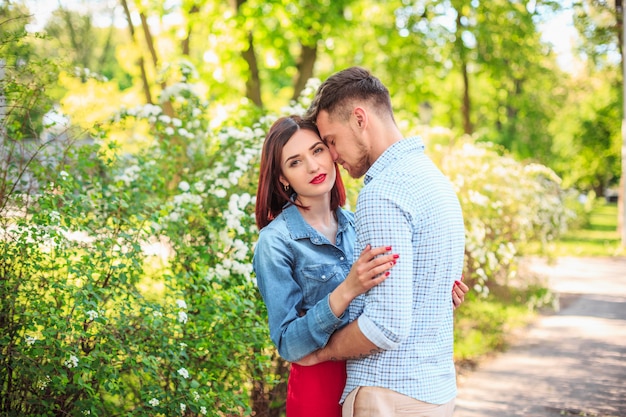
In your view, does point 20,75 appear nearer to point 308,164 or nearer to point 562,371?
point 308,164

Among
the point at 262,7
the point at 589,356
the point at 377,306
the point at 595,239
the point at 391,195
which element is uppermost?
the point at 262,7

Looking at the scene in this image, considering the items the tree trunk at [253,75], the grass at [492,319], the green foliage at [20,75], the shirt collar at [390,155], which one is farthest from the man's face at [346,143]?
the tree trunk at [253,75]

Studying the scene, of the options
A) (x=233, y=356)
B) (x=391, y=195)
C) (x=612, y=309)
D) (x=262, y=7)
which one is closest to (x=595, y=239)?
(x=612, y=309)

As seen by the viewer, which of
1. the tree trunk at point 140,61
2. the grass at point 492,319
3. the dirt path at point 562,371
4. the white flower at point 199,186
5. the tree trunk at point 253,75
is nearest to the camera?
the white flower at point 199,186

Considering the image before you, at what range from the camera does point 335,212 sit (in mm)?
3295

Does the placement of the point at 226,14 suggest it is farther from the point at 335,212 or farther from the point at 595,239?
the point at 595,239

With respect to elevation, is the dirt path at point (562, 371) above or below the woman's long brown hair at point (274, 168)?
below

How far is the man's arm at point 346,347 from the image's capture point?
2.34 meters

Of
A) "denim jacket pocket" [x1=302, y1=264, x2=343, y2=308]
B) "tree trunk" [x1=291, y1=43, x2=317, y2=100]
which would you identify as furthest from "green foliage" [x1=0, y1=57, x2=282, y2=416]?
"tree trunk" [x1=291, y1=43, x2=317, y2=100]

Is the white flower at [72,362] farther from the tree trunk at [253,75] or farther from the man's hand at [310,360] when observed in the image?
the tree trunk at [253,75]

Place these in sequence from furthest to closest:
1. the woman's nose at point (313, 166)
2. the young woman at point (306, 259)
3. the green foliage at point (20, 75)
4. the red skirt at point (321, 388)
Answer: the green foliage at point (20, 75), the woman's nose at point (313, 166), the red skirt at point (321, 388), the young woman at point (306, 259)

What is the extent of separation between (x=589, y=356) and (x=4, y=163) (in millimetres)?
6534

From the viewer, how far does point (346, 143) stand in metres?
2.74

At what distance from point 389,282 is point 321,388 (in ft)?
2.31
